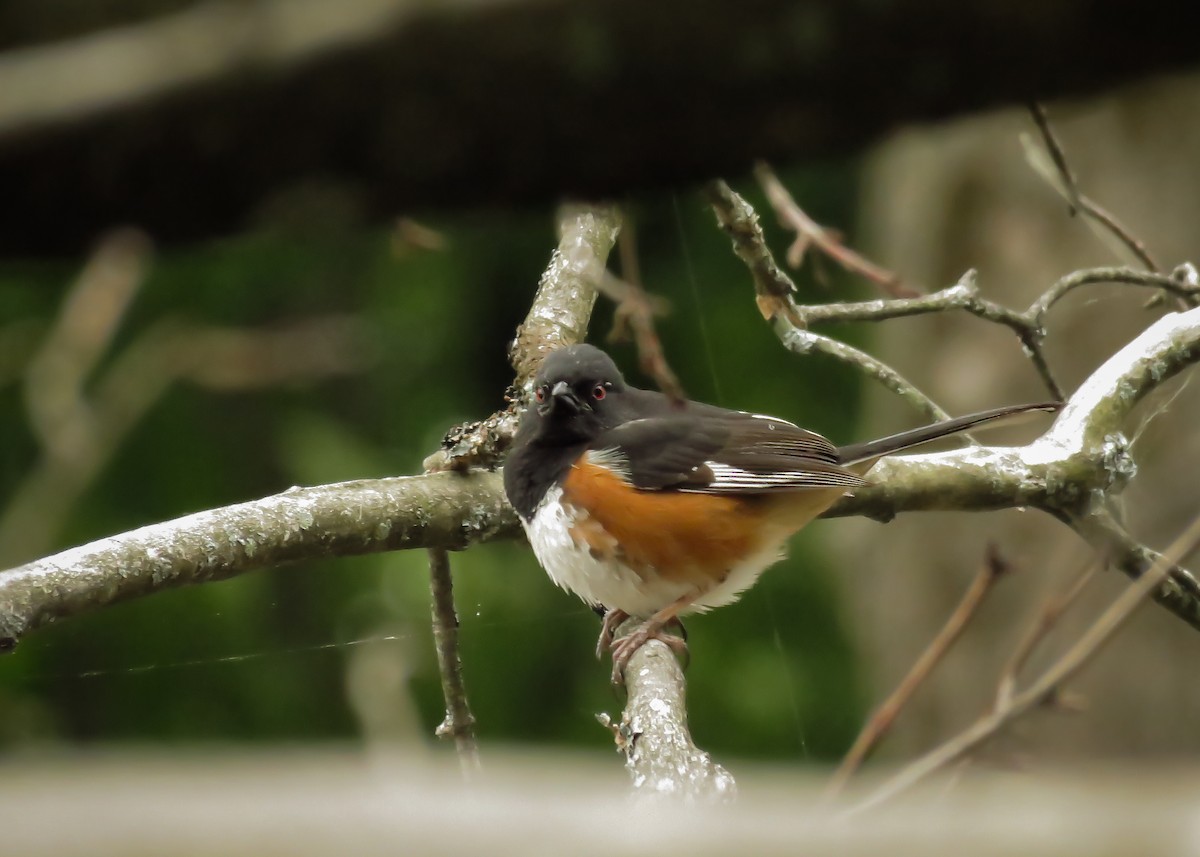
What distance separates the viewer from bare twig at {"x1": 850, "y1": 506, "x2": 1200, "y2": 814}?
123 cm

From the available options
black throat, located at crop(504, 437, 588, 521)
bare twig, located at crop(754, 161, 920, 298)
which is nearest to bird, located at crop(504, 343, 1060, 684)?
black throat, located at crop(504, 437, 588, 521)

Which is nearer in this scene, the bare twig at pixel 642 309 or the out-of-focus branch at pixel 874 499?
the bare twig at pixel 642 309

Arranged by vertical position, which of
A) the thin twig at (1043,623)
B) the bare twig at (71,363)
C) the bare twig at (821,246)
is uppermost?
the bare twig at (71,363)

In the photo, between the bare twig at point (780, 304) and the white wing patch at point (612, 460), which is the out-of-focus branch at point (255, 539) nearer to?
the white wing patch at point (612, 460)

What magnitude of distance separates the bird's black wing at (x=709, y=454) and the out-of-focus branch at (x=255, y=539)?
15.3 inches

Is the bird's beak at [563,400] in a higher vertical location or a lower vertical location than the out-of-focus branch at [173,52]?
higher

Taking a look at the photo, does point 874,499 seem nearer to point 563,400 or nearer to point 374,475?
point 563,400

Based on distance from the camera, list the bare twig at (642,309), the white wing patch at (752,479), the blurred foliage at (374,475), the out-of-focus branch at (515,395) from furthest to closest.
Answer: the blurred foliage at (374,475)
the white wing patch at (752,479)
the out-of-focus branch at (515,395)
the bare twig at (642,309)

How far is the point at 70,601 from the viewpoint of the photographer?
195cm

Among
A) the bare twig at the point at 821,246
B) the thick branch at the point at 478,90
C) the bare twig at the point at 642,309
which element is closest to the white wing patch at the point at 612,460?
the bare twig at the point at 821,246

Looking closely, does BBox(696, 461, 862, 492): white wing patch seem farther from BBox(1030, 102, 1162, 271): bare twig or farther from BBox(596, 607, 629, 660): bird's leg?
BBox(1030, 102, 1162, 271): bare twig

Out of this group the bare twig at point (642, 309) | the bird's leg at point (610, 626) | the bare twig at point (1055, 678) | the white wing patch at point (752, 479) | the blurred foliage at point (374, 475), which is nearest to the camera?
the bare twig at point (1055, 678)

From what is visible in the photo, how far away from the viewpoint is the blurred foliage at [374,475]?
536cm

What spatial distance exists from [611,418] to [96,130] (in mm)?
2571
